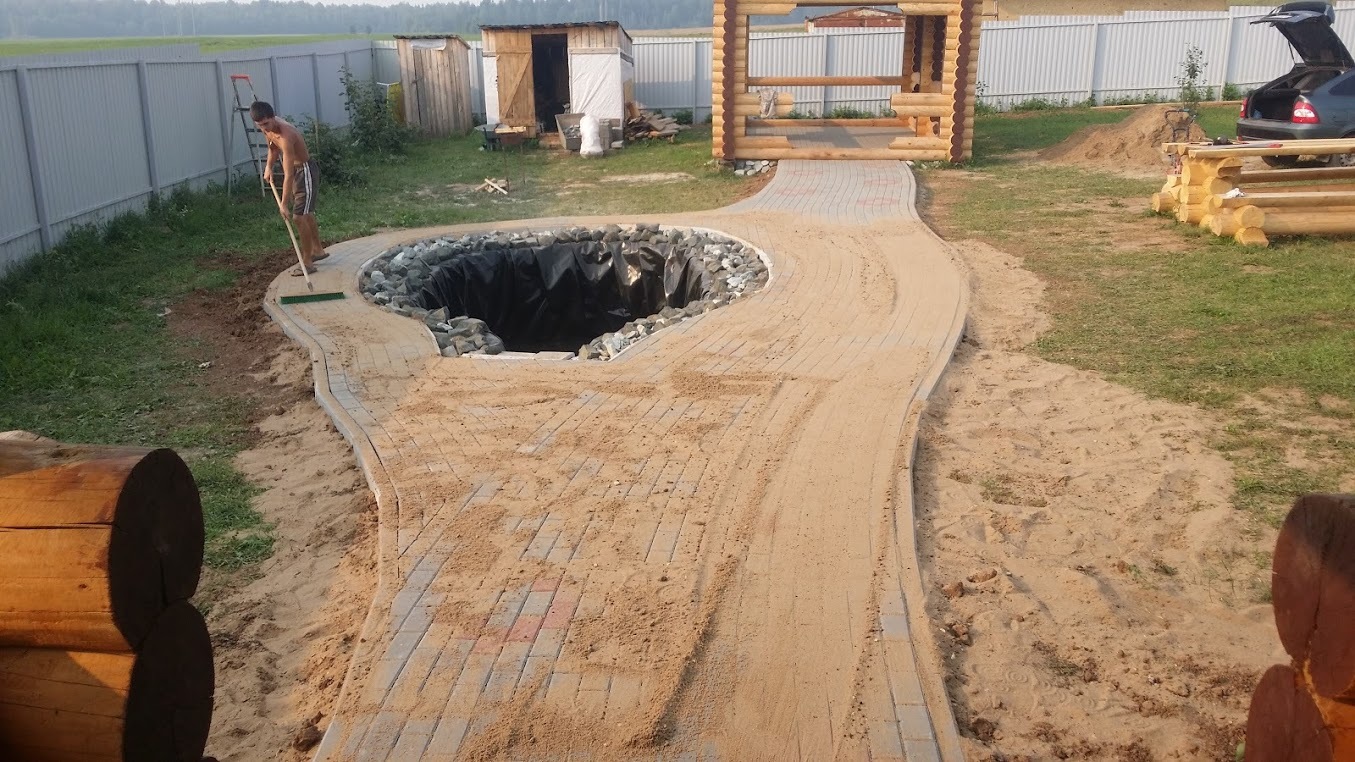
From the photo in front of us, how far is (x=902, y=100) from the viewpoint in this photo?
55.4 ft

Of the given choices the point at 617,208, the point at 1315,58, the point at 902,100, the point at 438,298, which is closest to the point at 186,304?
the point at 438,298

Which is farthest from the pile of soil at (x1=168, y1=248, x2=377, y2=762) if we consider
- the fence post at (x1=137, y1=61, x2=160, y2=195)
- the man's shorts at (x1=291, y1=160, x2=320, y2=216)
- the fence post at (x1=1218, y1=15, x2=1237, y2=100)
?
the fence post at (x1=1218, y1=15, x2=1237, y2=100)

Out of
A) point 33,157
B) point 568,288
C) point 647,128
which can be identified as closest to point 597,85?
point 647,128

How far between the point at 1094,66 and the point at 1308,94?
12692 millimetres

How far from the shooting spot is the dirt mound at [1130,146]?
16234 millimetres

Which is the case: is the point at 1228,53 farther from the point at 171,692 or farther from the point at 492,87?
the point at 171,692

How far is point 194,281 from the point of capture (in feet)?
34.3

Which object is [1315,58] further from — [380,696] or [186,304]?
[380,696]

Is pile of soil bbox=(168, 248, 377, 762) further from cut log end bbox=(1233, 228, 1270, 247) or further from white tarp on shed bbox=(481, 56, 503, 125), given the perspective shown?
white tarp on shed bbox=(481, 56, 503, 125)

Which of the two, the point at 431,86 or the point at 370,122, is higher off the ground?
the point at 431,86

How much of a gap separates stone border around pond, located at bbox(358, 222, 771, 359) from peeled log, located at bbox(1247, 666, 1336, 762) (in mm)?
5602

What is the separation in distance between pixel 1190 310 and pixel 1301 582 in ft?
22.4

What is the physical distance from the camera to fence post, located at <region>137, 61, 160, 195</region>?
13320 millimetres

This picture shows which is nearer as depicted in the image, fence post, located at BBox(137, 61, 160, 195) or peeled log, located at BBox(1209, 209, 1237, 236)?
peeled log, located at BBox(1209, 209, 1237, 236)
